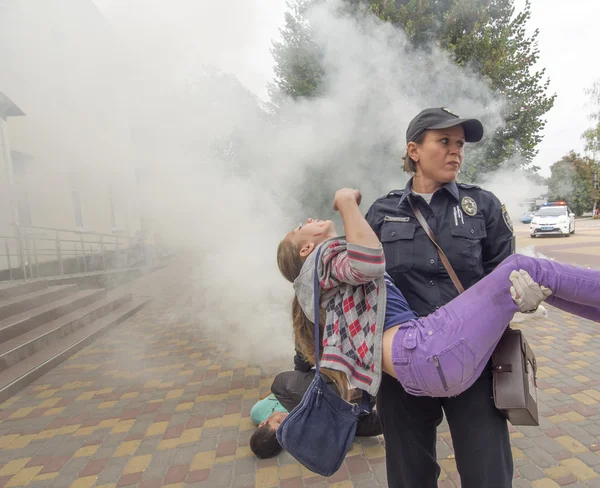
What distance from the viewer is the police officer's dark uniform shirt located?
127 centimetres

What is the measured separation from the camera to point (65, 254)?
8.38 m

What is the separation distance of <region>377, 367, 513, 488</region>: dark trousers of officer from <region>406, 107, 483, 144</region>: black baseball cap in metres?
0.90

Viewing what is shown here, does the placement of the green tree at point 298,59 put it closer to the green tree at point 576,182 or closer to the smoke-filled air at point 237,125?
the smoke-filled air at point 237,125

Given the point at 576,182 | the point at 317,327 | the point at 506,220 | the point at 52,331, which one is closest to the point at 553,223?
the point at 506,220

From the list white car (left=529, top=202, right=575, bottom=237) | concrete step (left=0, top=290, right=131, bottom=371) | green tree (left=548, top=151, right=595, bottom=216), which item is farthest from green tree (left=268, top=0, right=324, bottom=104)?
green tree (left=548, top=151, right=595, bottom=216)

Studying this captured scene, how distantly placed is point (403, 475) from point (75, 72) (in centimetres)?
670

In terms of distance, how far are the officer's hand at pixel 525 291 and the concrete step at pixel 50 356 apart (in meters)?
4.28

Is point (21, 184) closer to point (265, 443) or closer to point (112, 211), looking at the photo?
point (112, 211)

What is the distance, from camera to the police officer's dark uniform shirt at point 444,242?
1.27 m

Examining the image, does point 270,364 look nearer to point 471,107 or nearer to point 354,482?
point 354,482

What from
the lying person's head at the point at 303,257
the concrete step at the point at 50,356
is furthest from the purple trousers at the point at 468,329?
the concrete step at the point at 50,356

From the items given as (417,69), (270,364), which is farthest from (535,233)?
(270,364)

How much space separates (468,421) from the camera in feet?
3.78

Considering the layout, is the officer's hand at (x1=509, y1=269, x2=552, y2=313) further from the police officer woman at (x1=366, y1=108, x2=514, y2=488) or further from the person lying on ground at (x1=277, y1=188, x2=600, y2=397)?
the police officer woman at (x1=366, y1=108, x2=514, y2=488)
